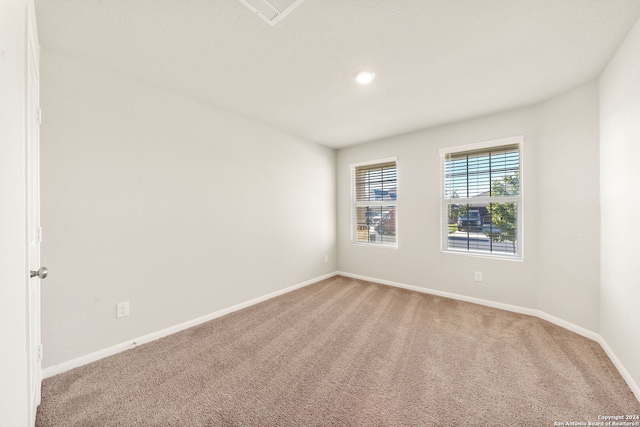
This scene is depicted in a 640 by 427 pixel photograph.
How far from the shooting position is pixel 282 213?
3602mm

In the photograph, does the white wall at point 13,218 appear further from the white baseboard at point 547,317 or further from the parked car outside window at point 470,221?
the parked car outside window at point 470,221

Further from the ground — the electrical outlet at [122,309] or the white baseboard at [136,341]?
→ the electrical outlet at [122,309]

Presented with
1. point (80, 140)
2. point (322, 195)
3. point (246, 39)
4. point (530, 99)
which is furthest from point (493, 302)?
point (80, 140)

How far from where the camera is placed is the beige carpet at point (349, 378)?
1.48 meters

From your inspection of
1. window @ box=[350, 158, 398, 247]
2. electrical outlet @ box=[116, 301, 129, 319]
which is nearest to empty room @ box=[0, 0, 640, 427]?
electrical outlet @ box=[116, 301, 129, 319]

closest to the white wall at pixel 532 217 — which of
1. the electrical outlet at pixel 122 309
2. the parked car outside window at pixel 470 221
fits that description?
the parked car outside window at pixel 470 221

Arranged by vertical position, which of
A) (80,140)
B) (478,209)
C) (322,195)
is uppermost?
(80,140)

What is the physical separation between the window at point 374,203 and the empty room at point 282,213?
1.89 ft

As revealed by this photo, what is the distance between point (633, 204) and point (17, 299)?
346 cm

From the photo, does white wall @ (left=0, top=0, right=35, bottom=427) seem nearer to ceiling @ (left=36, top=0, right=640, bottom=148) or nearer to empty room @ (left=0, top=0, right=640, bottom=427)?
empty room @ (left=0, top=0, right=640, bottom=427)

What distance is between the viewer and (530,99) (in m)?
2.66

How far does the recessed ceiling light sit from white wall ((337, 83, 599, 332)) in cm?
169

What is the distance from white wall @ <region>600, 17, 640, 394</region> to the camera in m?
1.66

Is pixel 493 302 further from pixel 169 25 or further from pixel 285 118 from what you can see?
pixel 169 25
